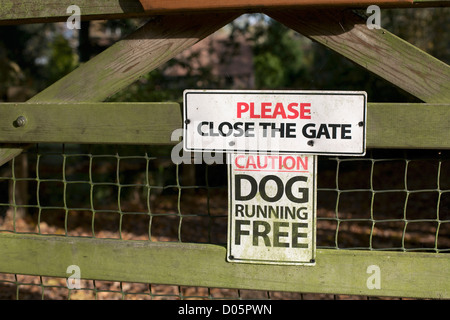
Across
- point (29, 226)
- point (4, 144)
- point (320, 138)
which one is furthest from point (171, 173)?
point (320, 138)

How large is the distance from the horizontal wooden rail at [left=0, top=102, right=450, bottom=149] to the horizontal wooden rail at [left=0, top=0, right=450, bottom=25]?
1.39 ft

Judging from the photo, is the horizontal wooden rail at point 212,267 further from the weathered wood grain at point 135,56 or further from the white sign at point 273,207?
the weathered wood grain at point 135,56

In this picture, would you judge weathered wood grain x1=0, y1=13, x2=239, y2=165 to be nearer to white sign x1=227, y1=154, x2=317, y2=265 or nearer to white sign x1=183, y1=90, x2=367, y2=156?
white sign x1=183, y1=90, x2=367, y2=156

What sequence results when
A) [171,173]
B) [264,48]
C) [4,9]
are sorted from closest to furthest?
[4,9] < [171,173] < [264,48]

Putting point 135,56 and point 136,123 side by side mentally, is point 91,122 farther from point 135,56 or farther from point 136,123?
point 135,56

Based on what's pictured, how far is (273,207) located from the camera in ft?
7.12

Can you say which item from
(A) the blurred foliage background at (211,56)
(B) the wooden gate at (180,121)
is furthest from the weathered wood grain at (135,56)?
(A) the blurred foliage background at (211,56)

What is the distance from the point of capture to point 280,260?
219 cm

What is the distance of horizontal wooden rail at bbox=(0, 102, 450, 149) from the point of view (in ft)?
6.69

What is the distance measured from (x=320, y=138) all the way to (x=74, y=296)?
2.85 metres

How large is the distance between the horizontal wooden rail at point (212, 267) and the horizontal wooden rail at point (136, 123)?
20.9 inches

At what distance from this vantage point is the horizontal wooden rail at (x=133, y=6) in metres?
1.95

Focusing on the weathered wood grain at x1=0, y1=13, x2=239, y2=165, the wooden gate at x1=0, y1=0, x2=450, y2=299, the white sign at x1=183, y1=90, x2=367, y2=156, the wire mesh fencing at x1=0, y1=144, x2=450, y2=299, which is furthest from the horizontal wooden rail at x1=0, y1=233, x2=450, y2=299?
the wire mesh fencing at x1=0, y1=144, x2=450, y2=299
